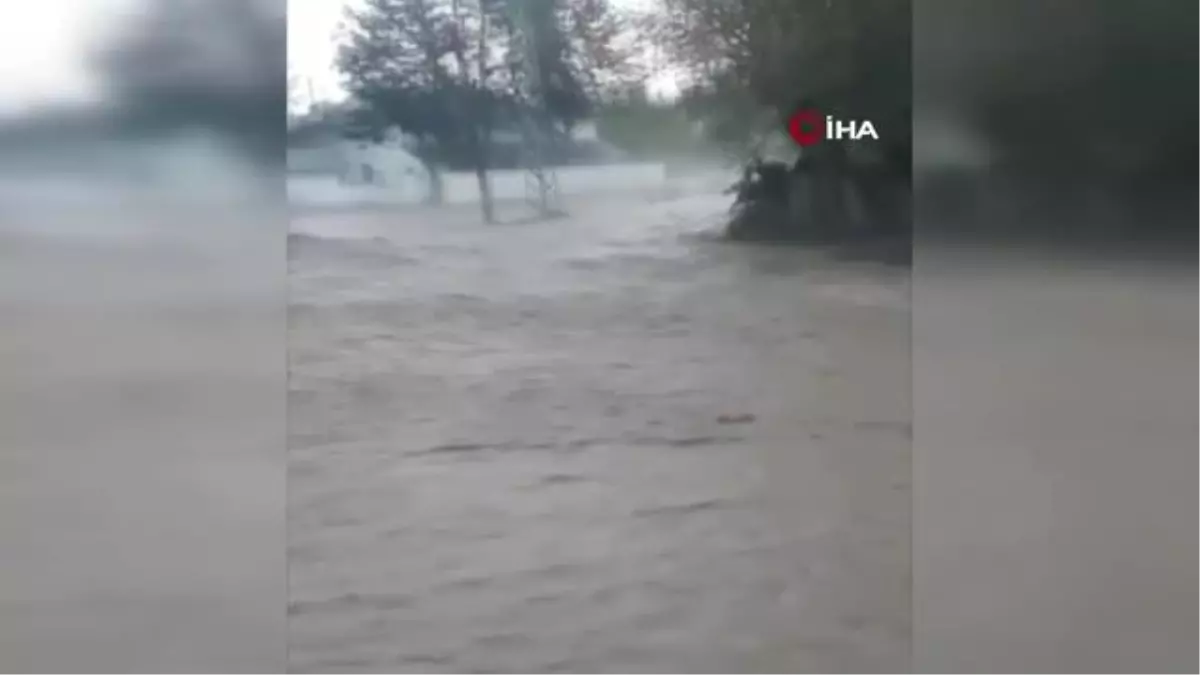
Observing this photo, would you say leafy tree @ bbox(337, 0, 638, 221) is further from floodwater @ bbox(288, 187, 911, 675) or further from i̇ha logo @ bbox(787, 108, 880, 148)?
i̇ha logo @ bbox(787, 108, 880, 148)

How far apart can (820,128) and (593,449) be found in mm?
433

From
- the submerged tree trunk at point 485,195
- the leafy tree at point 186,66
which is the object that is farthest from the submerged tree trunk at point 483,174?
the leafy tree at point 186,66

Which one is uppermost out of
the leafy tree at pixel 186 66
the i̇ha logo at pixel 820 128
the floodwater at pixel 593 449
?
the leafy tree at pixel 186 66

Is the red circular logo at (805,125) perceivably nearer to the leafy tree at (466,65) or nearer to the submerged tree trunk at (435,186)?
the leafy tree at (466,65)

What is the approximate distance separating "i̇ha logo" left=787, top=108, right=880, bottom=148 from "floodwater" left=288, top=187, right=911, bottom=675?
0.11 m

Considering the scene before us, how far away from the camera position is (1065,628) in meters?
1.43

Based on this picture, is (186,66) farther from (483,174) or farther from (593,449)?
(593,449)

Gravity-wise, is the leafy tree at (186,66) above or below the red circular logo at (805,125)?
above

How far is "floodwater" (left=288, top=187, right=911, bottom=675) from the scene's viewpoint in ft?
4.43

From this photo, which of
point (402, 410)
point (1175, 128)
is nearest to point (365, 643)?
point (402, 410)

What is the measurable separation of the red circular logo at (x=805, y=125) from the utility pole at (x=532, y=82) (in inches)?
10.4

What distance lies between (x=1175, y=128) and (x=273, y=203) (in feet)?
3.33

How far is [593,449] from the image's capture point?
1376 millimetres

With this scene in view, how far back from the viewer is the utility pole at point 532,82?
4.47 feet
